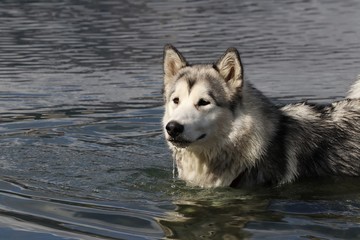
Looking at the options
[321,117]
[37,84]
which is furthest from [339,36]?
[321,117]

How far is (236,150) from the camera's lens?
7324 mm

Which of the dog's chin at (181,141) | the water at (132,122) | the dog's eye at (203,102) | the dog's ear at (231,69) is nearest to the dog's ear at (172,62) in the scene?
the dog's ear at (231,69)

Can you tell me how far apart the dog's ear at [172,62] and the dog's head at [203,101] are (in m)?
0.08

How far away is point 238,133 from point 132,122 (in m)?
3.59

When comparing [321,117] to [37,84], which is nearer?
[321,117]

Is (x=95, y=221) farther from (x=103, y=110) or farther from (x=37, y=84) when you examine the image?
(x=37, y=84)

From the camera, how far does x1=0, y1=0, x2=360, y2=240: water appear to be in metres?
6.48

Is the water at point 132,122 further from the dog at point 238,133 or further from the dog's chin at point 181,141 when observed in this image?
the dog's chin at point 181,141

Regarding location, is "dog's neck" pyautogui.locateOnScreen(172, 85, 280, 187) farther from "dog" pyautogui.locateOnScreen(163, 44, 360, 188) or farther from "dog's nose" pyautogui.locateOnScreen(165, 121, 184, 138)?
"dog's nose" pyautogui.locateOnScreen(165, 121, 184, 138)

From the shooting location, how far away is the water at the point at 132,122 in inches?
255

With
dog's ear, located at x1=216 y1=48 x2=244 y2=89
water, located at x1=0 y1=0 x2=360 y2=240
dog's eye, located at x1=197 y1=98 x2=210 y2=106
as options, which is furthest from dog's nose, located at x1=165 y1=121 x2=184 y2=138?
dog's ear, located at x1=216 y1=48 x2=244 y2=89

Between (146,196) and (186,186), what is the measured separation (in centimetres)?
44

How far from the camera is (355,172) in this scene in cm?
769

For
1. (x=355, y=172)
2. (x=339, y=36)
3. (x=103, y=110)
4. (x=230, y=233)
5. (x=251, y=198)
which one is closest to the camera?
(x=230, y=233)
